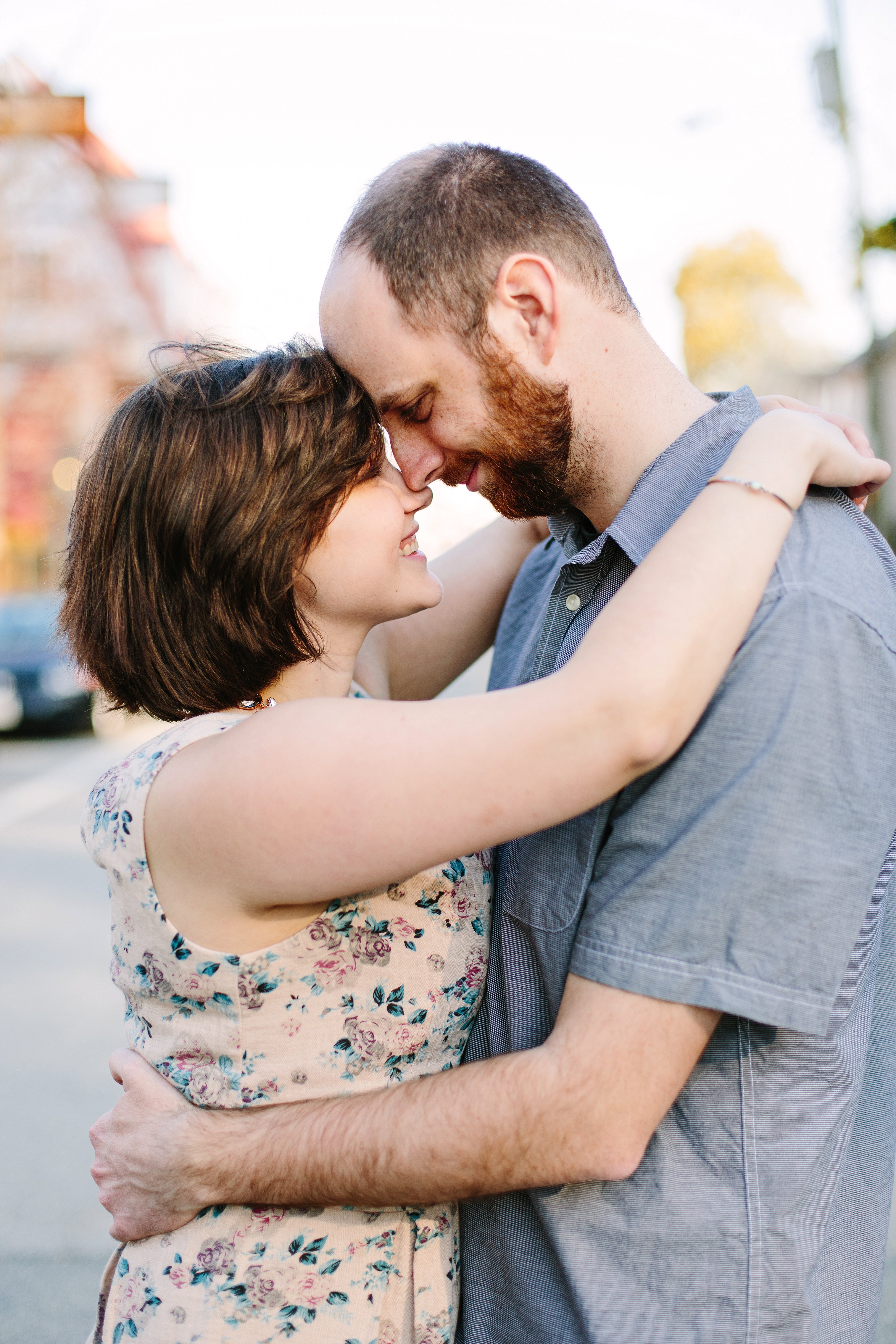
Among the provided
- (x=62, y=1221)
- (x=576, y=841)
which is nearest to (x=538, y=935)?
(x=576, y=841)

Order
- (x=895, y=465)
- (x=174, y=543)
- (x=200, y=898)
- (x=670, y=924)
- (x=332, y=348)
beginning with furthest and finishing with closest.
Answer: (x=895, y=465)
(x=332, y=348)
(x=174, y=543)
(x=200, y=898)
(x=670, y=924)

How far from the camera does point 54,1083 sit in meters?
3.80

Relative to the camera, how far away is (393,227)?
1.74m

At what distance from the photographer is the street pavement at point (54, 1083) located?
2.73 m

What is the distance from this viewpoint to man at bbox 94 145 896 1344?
1173 millimetres

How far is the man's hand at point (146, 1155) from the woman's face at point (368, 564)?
76cm

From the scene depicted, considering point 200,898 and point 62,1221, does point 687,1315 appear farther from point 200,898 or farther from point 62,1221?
point 62,1221

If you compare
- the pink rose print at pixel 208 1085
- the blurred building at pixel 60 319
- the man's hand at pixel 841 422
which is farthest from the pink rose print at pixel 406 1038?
the blurred building at pixel 60 319

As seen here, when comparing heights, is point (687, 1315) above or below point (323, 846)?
below

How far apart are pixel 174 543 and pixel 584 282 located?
822 millimetres

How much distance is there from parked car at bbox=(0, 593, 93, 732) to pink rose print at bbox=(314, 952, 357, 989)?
11.2 m

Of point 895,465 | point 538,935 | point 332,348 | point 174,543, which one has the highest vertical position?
point 332,348

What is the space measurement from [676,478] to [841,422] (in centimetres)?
35

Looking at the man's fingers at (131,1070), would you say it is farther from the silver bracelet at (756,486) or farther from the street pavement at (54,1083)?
the silver bracelet at (756,486)
